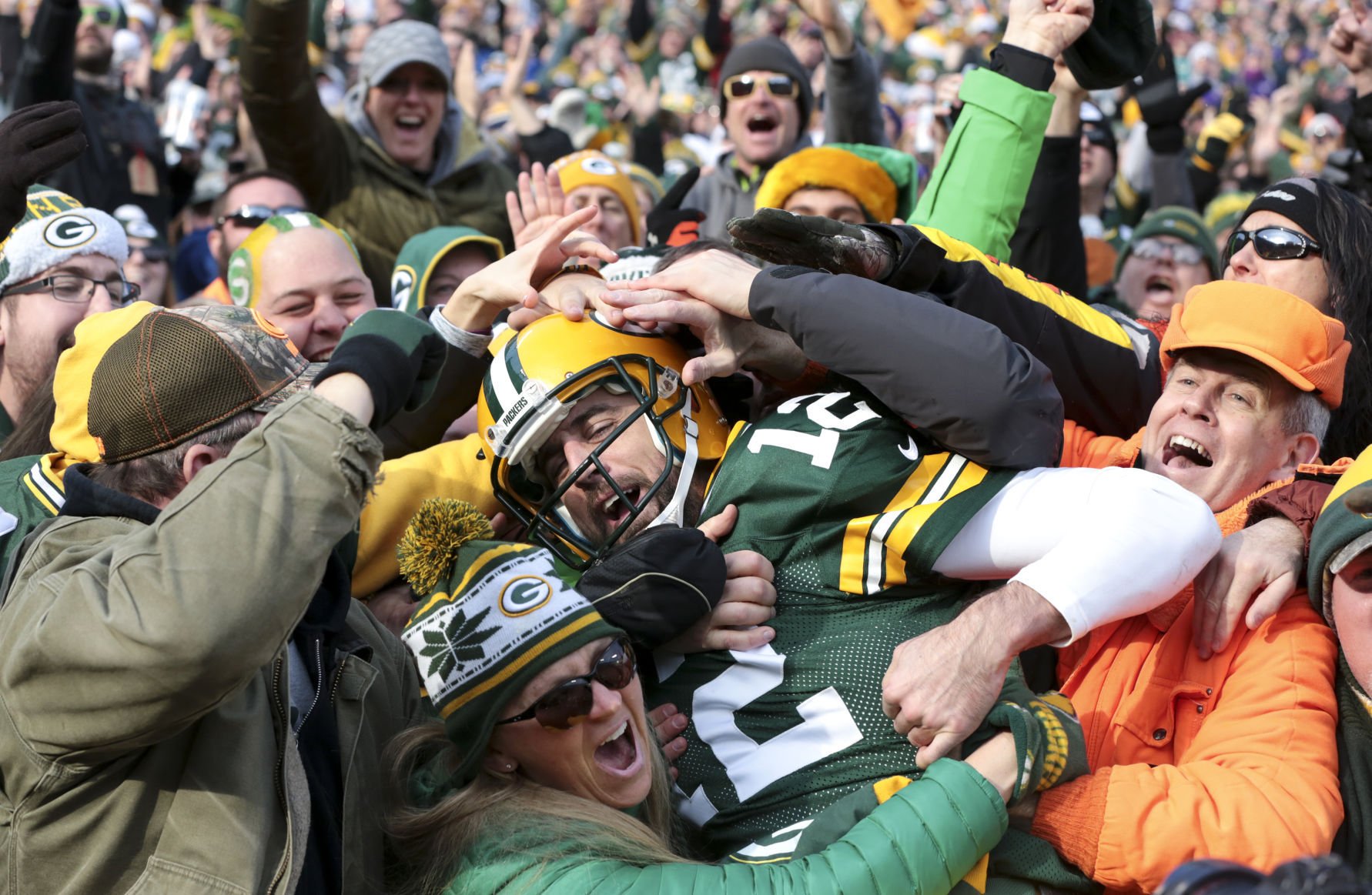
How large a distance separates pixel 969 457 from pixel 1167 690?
629mm

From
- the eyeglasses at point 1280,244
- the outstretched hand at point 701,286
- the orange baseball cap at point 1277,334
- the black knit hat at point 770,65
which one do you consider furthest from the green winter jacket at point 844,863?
the black knit hat at point 770,65

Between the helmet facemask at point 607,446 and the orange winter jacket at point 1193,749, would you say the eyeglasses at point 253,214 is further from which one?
the orange winter jacket at point 1193,749

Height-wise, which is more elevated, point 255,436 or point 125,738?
point 255,436

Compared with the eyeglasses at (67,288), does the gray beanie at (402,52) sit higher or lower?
higher

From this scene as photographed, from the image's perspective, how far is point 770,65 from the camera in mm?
6348

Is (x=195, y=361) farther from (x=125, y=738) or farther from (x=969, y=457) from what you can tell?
(x=969, y=457)

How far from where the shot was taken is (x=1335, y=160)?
7.13 metres

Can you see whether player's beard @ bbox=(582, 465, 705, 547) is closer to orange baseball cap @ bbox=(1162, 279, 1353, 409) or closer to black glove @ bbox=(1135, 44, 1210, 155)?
orange baseball cap @ bbox=(1162, 279, 1353, 409)

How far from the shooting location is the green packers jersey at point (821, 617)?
2.57 meters

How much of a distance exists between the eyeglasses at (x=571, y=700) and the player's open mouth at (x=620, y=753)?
99mm

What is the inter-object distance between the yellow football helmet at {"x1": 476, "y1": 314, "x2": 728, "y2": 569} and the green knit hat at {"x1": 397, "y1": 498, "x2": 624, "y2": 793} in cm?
42

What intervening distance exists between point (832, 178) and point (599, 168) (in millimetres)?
1400

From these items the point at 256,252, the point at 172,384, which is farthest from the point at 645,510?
the point at 256,252

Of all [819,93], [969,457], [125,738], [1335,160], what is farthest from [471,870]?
[819,93]
